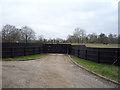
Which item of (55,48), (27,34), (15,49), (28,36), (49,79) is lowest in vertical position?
(49,79)

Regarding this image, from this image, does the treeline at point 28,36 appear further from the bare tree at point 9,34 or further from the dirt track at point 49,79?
the dirt track at point 49,79

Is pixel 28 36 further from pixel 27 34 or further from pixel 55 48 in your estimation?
pixel 55 48

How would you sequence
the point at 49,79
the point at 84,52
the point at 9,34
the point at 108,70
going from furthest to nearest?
the point at 9,34 → the point at 84,52 → the point at 108,70 → the point at 49,79

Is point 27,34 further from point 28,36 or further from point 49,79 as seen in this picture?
point 49,79

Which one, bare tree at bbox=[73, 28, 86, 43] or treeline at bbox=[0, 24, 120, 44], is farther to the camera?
bare tree at bbox=[73, 28, 86, 43]

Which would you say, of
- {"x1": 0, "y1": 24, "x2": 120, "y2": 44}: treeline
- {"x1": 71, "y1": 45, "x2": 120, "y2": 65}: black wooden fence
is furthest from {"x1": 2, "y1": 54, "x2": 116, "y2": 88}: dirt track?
{"x1": 0, "y1": 24, "x2": 120, "y2": 44}: treeline

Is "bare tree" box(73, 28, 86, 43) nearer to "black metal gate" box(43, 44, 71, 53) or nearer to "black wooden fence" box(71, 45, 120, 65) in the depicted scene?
"black metal gate" box(43, 44, 71, 53)

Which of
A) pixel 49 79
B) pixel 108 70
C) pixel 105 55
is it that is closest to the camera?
pixel 49 79

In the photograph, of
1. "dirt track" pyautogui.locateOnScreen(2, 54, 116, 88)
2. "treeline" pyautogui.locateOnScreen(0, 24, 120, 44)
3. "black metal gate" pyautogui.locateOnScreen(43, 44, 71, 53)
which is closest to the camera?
"dirt track" pyautogui.locateOnScreen(2, 54, 116, 88)

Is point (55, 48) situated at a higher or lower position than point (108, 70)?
higher

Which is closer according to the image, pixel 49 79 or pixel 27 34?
pixel 49 79

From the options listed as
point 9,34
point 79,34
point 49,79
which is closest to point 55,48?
point 9,34

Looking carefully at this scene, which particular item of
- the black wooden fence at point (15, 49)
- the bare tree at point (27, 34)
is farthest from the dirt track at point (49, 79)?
the bare tree at point (27, 34)

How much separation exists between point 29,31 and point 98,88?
39.0 metres
